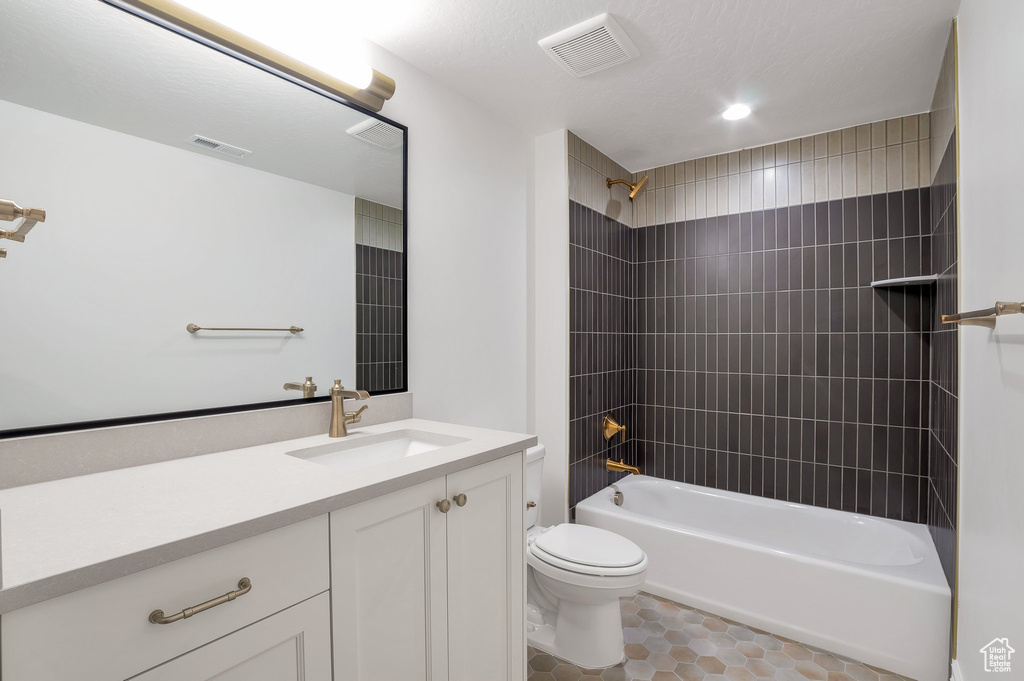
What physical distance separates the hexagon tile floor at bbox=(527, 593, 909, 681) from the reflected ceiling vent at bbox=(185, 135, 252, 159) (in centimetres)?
201

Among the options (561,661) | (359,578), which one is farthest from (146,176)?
(561,661)

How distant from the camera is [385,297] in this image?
176 cm

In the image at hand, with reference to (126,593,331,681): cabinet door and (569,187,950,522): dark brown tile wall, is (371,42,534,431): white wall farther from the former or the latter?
(126,593,331,681): cabinet door

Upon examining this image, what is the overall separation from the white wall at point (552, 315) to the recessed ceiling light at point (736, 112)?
30.5 inches

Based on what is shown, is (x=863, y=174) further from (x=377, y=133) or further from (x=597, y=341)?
(x=377, y=133)

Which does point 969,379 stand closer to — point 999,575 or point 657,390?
point 999,575

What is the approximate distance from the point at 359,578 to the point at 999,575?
4.73 ft

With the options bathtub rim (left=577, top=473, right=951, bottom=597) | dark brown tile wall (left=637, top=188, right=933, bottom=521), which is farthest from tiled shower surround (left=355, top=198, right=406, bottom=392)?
dark brown tile wall (left=637, top=188, right=933, bottom=521)

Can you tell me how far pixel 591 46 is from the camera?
178 cm

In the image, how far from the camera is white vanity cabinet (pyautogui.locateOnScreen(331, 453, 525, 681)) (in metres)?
0.98

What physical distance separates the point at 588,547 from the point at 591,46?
74.8 inches

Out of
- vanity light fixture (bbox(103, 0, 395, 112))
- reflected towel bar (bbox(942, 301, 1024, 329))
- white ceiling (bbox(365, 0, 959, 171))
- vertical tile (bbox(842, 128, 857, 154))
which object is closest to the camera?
reflected towel bar (bbox(942, 301, 1024, 329))

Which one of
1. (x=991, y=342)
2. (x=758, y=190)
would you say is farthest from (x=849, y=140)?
(x=991, y=342)

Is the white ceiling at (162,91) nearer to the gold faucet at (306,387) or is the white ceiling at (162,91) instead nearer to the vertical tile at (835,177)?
the gold faucet at (306,387)
